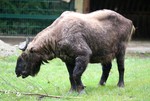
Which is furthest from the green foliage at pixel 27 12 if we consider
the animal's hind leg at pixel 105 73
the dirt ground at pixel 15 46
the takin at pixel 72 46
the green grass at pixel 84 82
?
the takin at pixel 72 46

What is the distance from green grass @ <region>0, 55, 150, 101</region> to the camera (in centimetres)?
885

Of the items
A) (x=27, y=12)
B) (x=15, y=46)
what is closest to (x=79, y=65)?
(x=15, y=46)

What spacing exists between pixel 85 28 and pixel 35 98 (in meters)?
1.72

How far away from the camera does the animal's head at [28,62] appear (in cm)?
895

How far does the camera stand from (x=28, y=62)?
898cm

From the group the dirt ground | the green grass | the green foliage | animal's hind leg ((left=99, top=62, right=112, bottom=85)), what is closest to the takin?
the green grass

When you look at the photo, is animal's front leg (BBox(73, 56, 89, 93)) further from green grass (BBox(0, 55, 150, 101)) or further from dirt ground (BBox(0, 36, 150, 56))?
dirt ground (BBox(0, 36, 150, 56))

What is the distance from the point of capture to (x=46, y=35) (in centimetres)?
909

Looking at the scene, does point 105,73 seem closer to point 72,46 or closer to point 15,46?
point 72,46

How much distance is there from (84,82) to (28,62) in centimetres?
221

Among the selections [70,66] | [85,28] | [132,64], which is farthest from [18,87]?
[132,64]

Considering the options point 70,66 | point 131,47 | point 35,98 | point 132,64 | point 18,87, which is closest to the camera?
point 35,98

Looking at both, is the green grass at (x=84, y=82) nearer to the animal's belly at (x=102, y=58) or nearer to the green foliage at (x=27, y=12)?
the animal's belly at (x=102, y=58)

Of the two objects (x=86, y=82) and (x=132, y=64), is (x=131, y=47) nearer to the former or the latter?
(x=132, y=64)
